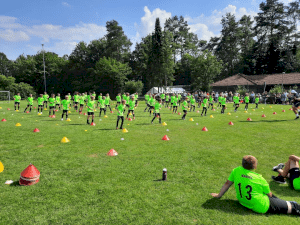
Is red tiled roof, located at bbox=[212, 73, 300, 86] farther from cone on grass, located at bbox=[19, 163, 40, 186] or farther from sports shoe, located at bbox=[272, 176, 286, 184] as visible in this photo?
cone on grass, located at bbox=[19, 163, 40, 186]

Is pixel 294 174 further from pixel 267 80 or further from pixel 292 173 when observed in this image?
pixel 267 80

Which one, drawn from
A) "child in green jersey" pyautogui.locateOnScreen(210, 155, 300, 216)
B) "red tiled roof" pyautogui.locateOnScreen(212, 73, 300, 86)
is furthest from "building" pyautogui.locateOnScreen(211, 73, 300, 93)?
"child in green jersey" pyautogui.locateOnScreen(210, 155, 300, 216)

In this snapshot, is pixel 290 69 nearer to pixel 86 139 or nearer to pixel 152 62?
pixel 152 62

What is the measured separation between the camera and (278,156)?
7.68 meters

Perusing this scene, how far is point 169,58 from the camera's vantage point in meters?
58.7

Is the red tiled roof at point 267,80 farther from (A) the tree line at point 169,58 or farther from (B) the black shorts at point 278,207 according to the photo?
(B) the black shorts at point 278,207

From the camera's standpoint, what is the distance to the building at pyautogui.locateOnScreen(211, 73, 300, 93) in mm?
41138

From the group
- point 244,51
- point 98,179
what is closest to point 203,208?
point 98,179

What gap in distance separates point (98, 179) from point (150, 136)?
5614 millimetres

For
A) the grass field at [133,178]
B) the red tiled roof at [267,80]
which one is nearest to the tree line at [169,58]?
the red tiled roof at [267,80]

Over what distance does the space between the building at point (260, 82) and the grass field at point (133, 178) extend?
122ft

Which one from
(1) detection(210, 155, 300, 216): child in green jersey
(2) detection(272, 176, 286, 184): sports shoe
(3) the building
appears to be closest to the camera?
(1) detection(210, 155, 300, 216): child in green jersey

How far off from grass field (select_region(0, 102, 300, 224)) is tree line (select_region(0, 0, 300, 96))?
148ft

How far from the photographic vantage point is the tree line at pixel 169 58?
5272 centimetres
